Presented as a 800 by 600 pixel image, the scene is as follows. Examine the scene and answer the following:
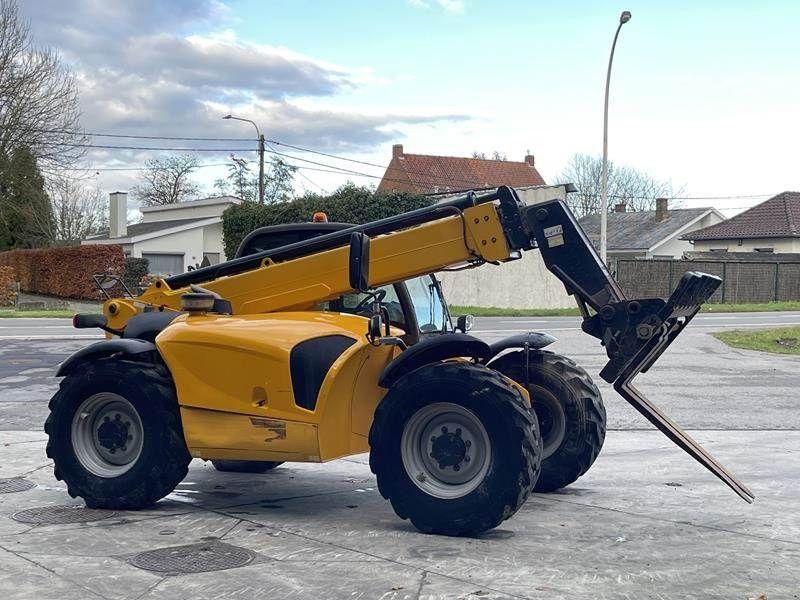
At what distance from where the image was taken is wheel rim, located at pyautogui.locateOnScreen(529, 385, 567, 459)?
7.54m

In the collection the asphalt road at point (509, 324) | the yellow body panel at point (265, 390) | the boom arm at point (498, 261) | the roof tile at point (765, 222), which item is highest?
the roof tile at point (765, 222)

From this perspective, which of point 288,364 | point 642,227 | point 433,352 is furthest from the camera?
point 642,227

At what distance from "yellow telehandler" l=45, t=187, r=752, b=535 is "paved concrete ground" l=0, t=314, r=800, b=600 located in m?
0.34

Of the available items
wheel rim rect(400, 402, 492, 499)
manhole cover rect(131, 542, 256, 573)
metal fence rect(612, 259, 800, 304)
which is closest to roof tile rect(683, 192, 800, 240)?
metal fence rect(612, 259, 800, 304)

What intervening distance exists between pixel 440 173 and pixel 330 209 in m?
36.3

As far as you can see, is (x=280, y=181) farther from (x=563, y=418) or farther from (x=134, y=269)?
(x=563, y=418)

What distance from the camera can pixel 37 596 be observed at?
492cm

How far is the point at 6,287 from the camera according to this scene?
135 feet

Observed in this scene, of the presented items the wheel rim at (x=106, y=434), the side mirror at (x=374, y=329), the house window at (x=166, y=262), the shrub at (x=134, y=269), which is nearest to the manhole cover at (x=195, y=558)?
the wheel rim at (x=106, y=434)

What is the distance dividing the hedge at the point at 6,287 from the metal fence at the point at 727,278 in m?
24.7

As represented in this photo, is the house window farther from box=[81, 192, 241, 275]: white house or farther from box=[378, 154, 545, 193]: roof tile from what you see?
box=[378, 154, 545, 193]: roof tile

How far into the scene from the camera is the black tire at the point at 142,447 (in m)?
6.95

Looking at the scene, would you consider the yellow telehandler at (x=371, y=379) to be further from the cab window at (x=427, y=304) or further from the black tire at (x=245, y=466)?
the black tire at (x=245, y=466)

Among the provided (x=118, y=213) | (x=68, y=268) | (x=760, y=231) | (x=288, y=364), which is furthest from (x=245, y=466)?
(x=760, y=231)
